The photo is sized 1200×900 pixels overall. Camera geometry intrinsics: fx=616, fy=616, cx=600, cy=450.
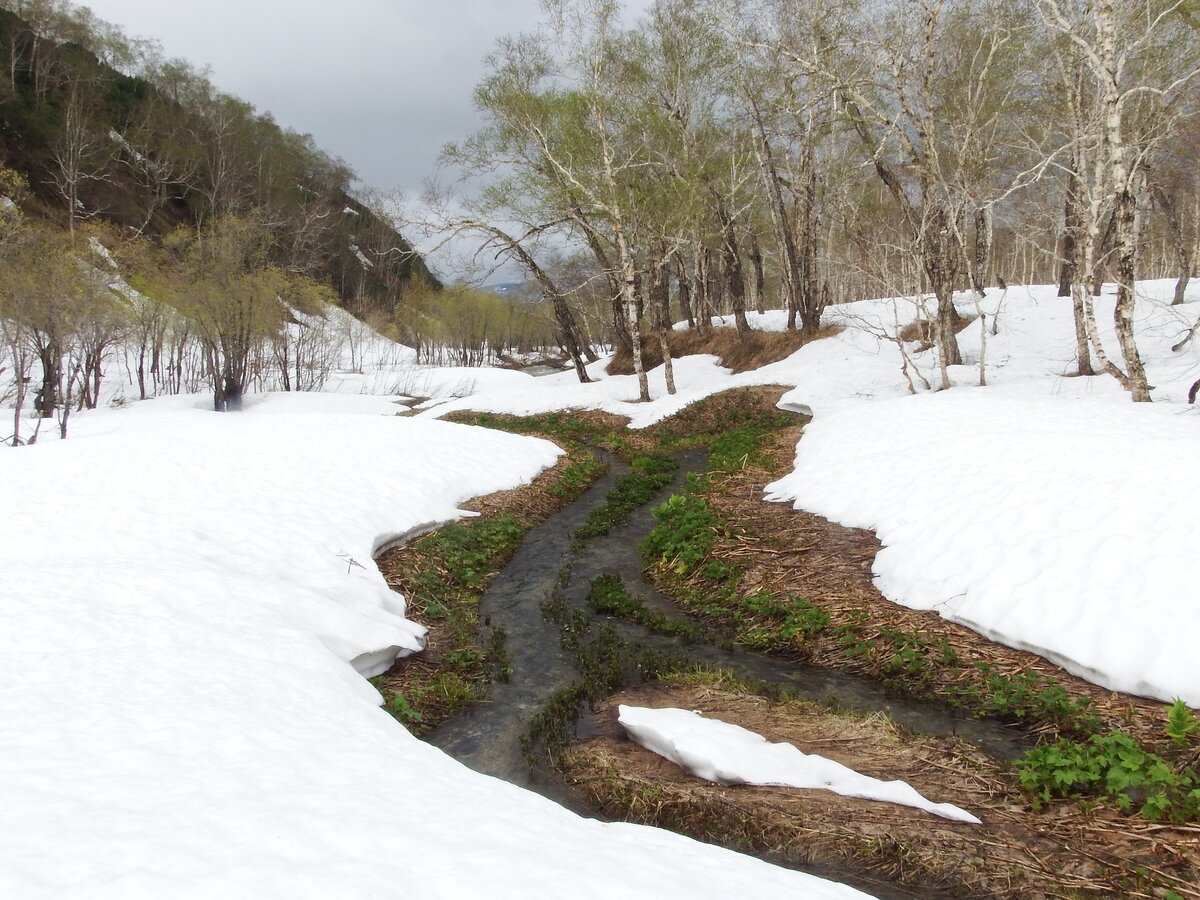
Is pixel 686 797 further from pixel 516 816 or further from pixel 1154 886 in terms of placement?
pixel 1154 886

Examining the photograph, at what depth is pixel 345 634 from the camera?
6242 millimetres

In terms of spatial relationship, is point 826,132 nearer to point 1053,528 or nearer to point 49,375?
point 1053,528

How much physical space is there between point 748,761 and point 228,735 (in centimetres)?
357

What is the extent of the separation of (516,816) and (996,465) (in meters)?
8.10

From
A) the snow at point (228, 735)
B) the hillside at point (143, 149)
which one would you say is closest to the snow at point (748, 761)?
the snow at point (228, 735)

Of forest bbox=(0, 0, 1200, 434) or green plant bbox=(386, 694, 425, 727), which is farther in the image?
forest bbox=(0, 0, 1200, 434)

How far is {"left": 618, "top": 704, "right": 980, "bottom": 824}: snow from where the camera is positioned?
14.2 feet

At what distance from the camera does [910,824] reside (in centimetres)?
400

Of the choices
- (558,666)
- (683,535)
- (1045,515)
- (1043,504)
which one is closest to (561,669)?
(558,666)

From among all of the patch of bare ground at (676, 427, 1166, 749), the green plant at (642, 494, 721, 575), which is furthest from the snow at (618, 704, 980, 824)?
the green plant at (642, 494, 721, 575)

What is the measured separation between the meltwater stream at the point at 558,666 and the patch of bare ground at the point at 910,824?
39 centimetres

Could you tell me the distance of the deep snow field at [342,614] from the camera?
2605mm

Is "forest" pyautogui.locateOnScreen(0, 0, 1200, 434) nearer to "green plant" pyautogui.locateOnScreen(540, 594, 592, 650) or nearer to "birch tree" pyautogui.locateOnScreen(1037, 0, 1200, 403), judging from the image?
"birch tree" pyautogui.locateOnScreen(1037, 0, 1200, 403)

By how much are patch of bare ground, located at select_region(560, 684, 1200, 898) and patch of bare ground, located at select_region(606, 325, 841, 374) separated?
21019 millimetres
